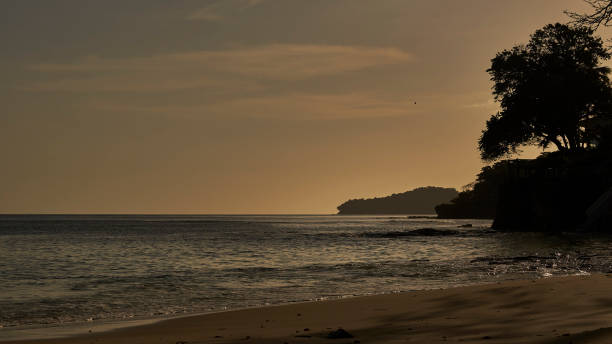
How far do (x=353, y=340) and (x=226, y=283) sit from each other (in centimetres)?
1528

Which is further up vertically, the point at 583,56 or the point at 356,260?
the point at 583,56

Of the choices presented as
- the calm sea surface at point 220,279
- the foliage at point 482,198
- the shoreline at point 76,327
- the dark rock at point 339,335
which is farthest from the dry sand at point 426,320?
the foliage at point 482,198

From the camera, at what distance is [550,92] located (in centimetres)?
7075

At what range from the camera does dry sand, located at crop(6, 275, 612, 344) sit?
→ 10.5 meters

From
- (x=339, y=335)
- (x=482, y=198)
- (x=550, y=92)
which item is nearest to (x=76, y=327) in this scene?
(x=339, y=335)

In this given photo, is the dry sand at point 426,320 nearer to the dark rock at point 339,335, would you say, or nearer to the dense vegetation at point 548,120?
the dark rock at point 339,335

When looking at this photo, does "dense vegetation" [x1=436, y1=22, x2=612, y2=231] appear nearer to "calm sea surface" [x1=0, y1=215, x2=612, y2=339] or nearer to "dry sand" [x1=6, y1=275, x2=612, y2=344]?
"calm sea surface" [x1=0, y1=215, x2=612, y2=339]

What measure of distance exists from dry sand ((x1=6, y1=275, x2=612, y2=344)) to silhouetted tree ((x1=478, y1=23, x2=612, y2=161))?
57.9 meters

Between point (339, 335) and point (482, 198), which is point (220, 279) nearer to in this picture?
point (339, 335)

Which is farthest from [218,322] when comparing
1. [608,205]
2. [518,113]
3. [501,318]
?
[518,113]

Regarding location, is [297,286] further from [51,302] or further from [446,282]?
[51,302]

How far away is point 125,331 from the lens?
14.1 meters

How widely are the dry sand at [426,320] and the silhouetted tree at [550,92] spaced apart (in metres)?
57.9

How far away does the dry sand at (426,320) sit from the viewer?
1054 centimetres
